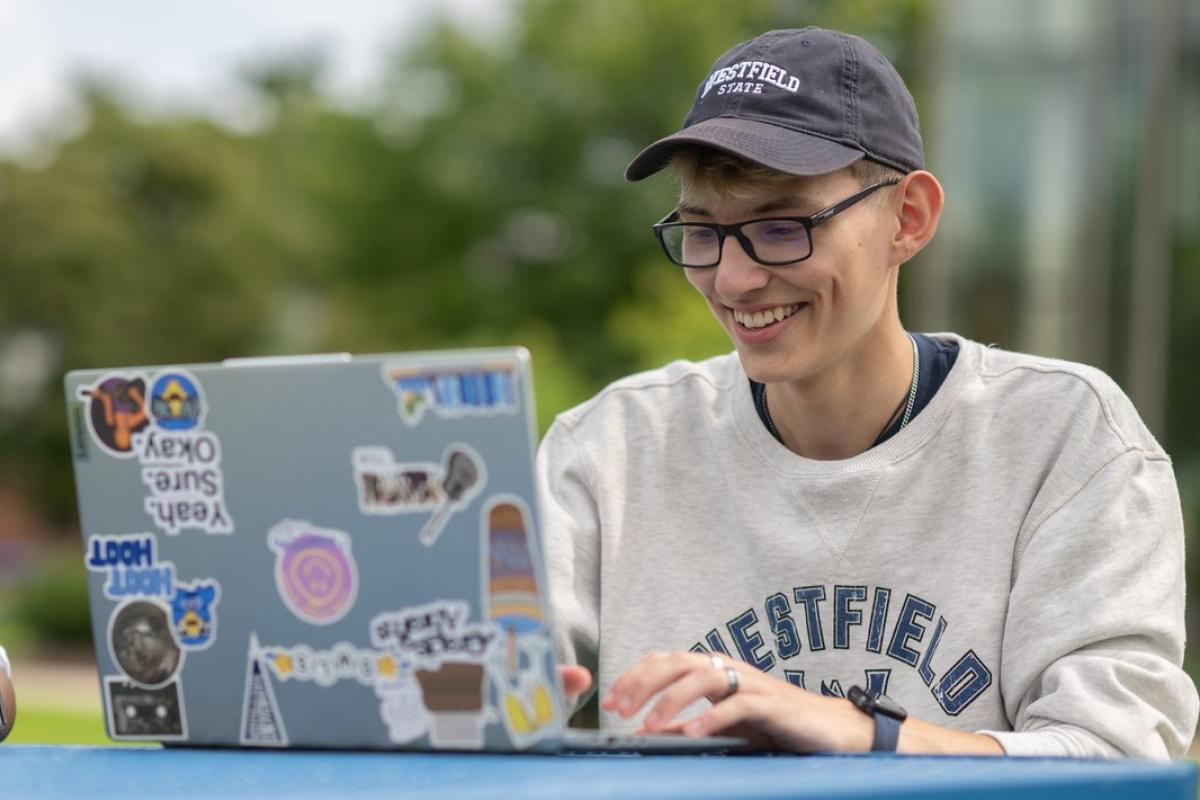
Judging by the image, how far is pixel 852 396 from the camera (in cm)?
266

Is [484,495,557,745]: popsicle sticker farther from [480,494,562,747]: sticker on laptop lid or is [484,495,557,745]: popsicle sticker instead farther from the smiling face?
the smiling face

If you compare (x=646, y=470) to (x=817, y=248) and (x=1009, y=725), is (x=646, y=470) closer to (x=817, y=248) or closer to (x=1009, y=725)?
(x=817, y=248)

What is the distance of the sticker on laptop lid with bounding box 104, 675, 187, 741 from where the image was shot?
193 cm

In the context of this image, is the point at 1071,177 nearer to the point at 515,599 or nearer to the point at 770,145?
the point at 770,145

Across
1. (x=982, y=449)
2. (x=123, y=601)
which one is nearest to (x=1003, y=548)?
(x=982, y=449)

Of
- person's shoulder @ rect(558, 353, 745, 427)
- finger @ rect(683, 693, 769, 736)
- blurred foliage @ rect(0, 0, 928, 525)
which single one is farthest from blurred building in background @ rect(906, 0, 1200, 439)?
finger @ rect(683, 693, 769, 736)

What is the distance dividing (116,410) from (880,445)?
1218 mm

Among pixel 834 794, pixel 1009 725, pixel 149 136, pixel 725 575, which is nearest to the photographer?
pixel 834 794

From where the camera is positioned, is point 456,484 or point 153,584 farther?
point 153,584

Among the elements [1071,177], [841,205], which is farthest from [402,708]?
[1071,177]

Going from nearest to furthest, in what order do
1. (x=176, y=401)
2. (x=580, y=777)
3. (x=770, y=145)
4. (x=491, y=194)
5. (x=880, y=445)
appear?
(x=580, y=777), (x=176, y=401), (x=770, y=145), (x=880, y=445), (x=491, y=194)

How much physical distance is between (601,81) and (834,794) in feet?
85.6

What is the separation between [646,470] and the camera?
2.79m

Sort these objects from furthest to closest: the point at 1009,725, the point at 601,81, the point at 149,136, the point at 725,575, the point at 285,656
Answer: the point at 149,136 < the point at 601,81 < the point at 725,575 < the point at 1009,725 < the point at 285,656
